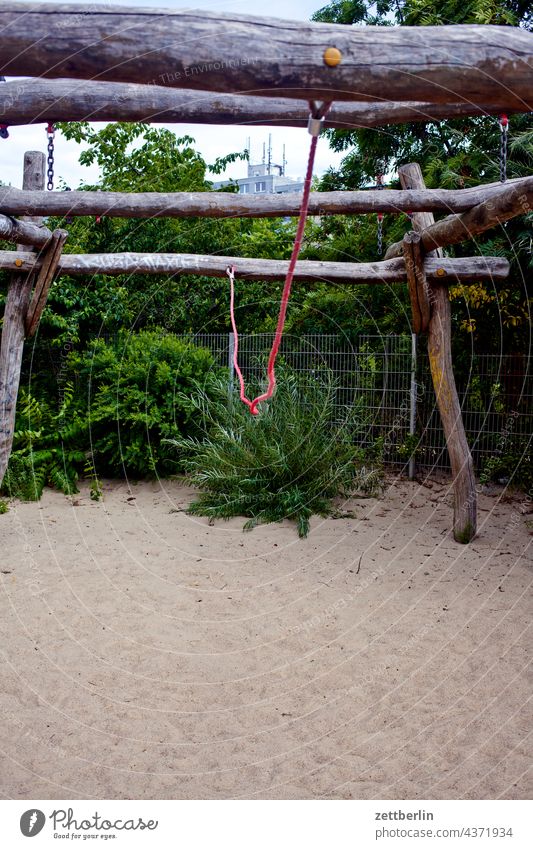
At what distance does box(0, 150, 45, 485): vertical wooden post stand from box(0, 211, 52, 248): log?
0.99ft

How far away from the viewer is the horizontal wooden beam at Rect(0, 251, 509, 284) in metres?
6.42

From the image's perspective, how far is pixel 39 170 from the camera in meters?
6.32

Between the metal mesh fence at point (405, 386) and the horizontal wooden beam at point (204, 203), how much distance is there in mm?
2789

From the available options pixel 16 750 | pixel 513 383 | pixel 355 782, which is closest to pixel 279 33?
pixel 355 782

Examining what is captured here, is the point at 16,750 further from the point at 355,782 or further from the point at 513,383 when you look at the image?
the point at 513,383

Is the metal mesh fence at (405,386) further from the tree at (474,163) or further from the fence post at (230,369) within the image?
the tree at (474,163)

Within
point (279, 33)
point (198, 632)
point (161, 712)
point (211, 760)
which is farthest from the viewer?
point (198, 632)

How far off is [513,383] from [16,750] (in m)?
6.74

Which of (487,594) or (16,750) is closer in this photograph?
(16,750)

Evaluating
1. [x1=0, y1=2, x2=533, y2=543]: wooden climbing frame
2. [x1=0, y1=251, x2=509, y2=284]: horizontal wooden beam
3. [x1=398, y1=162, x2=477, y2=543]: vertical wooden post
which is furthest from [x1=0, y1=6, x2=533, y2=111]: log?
[x1=398, y1=162, x2=477, y2=543]: vertical wooden post

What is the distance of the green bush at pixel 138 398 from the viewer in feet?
27.9

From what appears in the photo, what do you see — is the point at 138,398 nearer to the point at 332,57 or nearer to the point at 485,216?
the point at 485,216

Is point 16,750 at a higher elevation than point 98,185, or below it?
below

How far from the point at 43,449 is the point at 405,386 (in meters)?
4.17
